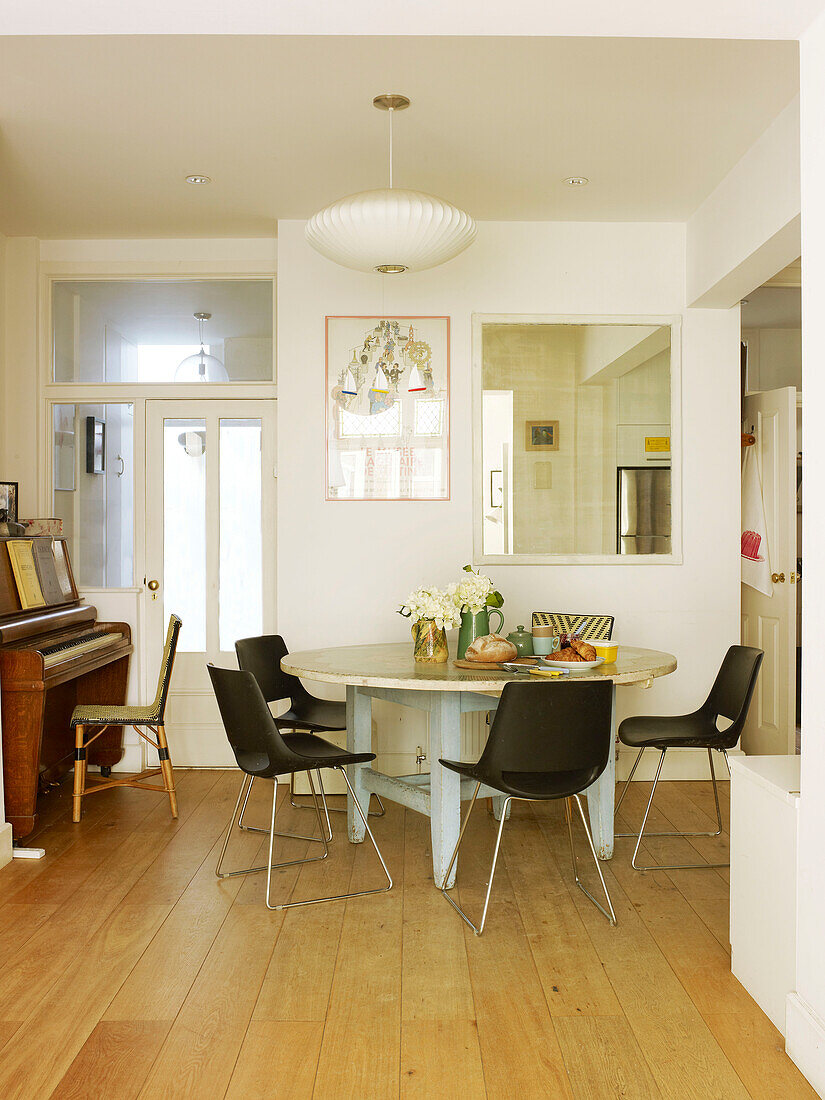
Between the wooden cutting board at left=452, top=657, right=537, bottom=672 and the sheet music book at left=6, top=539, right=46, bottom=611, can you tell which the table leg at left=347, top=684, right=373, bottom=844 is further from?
the sheet music book at left=6, top=539, right=46, bottom=611

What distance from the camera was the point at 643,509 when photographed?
4.83m

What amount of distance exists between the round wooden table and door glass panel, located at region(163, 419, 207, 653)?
1.46 metres

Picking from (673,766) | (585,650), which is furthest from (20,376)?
(673,766)

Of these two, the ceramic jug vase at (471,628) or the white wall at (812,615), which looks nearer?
the white wall at (812,615)

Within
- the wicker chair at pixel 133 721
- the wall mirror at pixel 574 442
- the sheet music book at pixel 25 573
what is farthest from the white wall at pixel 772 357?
the sheet music book at pixel 25 573

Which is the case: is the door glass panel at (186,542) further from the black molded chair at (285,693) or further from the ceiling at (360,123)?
the ceiling at (360,123)

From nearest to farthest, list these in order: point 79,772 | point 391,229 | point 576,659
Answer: point 391,229
point 576,659
point 79,772

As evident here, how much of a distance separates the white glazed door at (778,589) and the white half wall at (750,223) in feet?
2.58

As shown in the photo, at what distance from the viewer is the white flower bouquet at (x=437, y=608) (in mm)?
3662

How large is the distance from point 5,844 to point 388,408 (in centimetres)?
265

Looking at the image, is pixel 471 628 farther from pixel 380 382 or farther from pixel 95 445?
pixel 95 445

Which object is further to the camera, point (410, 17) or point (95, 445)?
point (95, 445)

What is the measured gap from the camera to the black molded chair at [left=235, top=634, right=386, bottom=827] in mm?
3957

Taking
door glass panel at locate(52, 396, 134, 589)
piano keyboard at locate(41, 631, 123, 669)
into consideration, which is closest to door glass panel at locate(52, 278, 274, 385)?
door glass panel at locate(52, 396, 134, 589)
